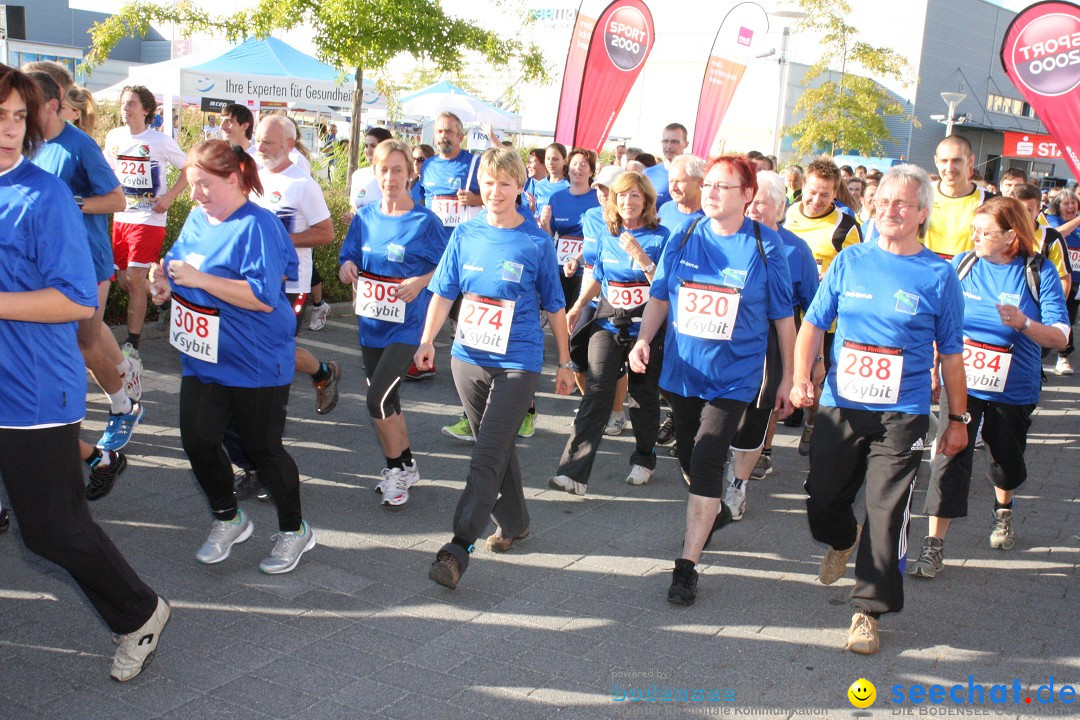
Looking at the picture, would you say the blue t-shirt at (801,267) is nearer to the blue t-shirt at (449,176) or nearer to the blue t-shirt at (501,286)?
the blue t-shirt at (501,286)

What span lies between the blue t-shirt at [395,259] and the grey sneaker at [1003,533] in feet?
10.9

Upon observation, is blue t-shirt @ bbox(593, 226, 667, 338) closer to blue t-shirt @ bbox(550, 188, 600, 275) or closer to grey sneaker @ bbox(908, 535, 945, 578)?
grey sneaker @ bbox(908, 535, 945, 578)

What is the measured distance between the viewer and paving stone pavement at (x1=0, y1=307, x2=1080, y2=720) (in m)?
3.54

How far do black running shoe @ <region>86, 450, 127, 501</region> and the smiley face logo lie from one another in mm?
3811

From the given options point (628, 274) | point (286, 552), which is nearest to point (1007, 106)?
point (628, 274)

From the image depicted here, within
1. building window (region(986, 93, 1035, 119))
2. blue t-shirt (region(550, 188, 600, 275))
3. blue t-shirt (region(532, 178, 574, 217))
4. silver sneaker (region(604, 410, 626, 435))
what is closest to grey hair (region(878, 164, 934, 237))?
silver sneaker (region(604, 410, 626, 435))

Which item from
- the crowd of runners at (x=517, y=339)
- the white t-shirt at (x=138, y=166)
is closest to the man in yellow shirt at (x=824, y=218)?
the crowd of runners at (x=517, y=339)

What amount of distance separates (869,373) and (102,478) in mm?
3878

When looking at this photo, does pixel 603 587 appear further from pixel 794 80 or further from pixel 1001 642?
pixel 794 80

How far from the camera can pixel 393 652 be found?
12.6 ft

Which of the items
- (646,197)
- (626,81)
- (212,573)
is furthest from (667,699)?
(626,81)

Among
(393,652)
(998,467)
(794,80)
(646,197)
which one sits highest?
(794,80)

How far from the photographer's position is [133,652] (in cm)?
346

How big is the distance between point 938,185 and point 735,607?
3.65 metres
